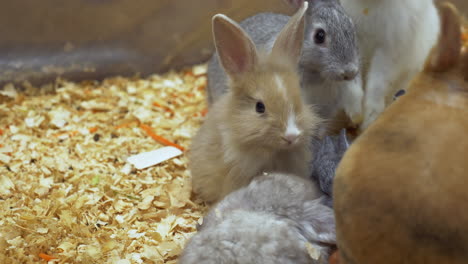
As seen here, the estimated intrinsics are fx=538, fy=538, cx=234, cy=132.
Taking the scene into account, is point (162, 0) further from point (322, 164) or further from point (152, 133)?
point (322, 164)

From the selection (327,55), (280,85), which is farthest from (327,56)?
(280,85)

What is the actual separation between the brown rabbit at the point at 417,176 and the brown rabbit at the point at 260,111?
0.78 m

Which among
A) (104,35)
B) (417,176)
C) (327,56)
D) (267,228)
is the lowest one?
(267,228)

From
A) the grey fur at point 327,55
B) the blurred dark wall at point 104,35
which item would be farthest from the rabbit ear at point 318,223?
the blurred dark wall at point 104,35

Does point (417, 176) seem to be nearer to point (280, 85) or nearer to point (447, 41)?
point (447, 41)

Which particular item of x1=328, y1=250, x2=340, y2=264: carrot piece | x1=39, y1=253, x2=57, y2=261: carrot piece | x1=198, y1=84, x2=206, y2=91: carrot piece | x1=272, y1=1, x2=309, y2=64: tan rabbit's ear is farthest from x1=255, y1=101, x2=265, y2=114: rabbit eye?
x1=198, y1=84, x2=206, y2=91: carrot piece

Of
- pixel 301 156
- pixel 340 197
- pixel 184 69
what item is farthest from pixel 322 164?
pixel 184 69

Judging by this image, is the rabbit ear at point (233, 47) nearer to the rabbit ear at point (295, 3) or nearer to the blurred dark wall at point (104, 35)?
the rabbit ear at point (295, 3)

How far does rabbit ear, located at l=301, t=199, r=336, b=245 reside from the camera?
1914mm

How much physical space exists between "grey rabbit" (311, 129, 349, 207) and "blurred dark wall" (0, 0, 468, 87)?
5.38ft

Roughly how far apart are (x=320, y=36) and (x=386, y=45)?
376 mm

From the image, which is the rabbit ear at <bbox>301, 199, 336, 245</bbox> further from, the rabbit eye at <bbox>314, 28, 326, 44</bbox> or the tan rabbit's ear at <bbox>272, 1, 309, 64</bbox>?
the rabbit eye at <bbox>314, 28, 326, 44</bbox>

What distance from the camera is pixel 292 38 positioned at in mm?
2502

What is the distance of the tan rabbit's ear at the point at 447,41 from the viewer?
1416mm
